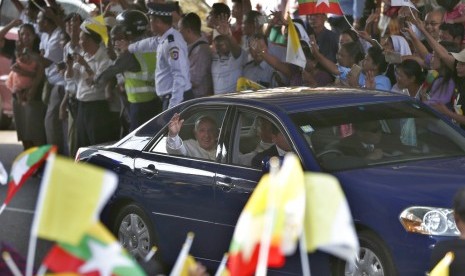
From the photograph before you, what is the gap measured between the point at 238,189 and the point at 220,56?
16.2 ft

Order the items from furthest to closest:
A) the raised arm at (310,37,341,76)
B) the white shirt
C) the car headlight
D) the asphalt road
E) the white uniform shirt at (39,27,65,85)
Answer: the white uniform shirt at (39,27,65,85)
the raised arm at (310,37,341,76)
the asphalt road
the white shirt
the car headlight

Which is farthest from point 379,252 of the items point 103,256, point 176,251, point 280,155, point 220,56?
point 220,56

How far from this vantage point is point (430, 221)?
7.99 meters

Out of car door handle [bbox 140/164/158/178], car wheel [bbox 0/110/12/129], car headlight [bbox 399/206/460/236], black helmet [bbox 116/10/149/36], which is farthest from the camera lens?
car wheel [bbox 0/110/12/129]

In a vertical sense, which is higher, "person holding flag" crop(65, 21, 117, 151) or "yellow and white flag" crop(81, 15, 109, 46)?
"yellow and white flag" crop(81, 15, 109, 46)

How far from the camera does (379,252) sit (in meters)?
8.16

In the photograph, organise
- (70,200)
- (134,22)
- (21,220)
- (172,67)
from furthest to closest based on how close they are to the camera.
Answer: (134,22) < (172,67) < (21,220) < (70,200)

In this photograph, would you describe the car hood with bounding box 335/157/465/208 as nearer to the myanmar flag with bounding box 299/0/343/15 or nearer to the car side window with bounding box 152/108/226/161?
the car side window with bounding box 152/108/226/161

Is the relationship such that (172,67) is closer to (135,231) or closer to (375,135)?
(135,231)

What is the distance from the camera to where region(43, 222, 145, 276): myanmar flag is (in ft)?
13.4

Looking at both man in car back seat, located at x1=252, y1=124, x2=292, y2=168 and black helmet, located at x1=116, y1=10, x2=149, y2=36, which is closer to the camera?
man in car back seat, located at x1=252, y1=124, x2=292, y2=168

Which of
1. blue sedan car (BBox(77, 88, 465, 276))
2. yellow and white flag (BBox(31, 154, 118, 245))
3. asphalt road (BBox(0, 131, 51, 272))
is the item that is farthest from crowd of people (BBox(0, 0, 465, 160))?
yellow and white flag (BBox(31, 154, 118, 245))

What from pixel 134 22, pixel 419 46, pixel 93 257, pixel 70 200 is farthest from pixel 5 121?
pixel 70 200

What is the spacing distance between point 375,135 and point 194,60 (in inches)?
203
